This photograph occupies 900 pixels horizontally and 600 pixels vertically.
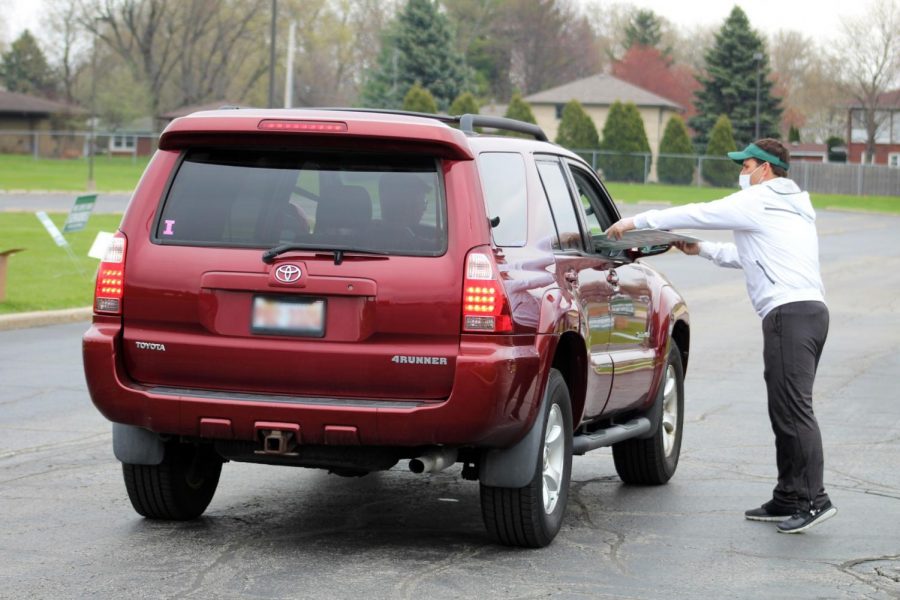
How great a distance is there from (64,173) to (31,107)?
2692cm

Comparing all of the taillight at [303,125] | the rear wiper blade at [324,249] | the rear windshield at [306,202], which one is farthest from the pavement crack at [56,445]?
the taillight at [303,125]

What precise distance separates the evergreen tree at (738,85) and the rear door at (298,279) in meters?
90.4

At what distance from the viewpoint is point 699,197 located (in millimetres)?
71125

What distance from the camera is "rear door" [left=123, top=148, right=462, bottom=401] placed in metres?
6.04

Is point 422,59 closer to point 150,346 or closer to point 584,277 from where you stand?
point 584,277

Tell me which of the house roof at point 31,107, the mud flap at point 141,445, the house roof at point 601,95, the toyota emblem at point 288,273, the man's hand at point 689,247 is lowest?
the mud flap at point 141,445

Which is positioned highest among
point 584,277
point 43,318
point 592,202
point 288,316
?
point 592,202

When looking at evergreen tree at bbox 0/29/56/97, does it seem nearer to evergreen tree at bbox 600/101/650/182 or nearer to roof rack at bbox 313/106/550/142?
evergreen tree at bbox 600/101/650/182

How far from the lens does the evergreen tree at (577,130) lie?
87.6m

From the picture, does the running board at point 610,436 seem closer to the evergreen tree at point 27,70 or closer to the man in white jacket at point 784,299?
the man in white jacket at point 784,299

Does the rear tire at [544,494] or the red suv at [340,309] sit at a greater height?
the red suv at [340,309]

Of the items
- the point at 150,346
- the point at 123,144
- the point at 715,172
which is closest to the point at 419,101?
the point at 715,172

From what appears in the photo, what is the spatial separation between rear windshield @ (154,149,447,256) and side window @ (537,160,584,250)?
979 millimetres

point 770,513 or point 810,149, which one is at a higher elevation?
point 810,149
